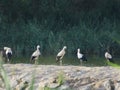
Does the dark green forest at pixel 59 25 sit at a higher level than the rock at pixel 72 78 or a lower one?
higher

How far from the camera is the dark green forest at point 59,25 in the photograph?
2269cm

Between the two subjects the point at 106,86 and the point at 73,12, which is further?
the point at 73,12

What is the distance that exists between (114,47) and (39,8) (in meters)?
7.65

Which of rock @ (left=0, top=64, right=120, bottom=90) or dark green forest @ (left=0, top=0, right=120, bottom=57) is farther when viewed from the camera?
dark green forest @ (left=0, top=0, right=120, bottom=57)

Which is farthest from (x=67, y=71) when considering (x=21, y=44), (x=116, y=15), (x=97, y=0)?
(x=97, y=0)

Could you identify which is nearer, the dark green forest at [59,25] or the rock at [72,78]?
the rock at [72,78]

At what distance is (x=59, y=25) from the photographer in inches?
1059

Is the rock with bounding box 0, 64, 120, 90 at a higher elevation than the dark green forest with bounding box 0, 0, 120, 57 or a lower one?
lower

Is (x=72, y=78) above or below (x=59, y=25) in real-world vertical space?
below

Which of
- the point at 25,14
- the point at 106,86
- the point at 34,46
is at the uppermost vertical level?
the point at 25,14

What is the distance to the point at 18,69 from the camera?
32.0 ft

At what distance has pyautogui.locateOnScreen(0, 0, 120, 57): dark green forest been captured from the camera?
74.4 ft

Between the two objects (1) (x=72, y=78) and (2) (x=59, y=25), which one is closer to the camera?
(1) (x=72, y=78)

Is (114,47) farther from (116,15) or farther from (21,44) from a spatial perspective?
(116,15)
